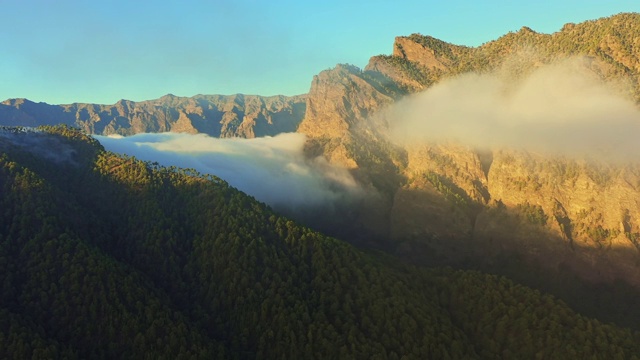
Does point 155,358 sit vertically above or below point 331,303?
below

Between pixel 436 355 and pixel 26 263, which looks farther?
pixel 26 263

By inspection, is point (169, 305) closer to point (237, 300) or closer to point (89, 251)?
point (237, 300)

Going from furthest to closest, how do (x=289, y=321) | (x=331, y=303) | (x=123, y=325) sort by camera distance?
1. (x=331, y=303)
2. (x=289, y=321)
3. (x=123, y=325)

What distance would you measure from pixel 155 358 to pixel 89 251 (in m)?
62.7

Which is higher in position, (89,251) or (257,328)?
(89,251)

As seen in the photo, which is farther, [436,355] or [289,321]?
[289,321]

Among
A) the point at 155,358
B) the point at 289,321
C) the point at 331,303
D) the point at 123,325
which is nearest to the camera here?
the point at 155,358

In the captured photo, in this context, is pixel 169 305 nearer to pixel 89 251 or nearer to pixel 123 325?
pixel 123 325

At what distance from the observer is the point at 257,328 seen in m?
186

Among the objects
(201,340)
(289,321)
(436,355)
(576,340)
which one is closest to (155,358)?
Result: (201,340)

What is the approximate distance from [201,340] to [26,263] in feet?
267

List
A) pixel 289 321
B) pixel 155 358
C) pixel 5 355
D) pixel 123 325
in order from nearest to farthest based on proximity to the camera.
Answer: pixel 5 355
pixel 155 358
pixel 123 325
pixel 289 321

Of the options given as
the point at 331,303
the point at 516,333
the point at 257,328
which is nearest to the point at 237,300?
the point at 257,328

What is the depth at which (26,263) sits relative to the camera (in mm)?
193125
